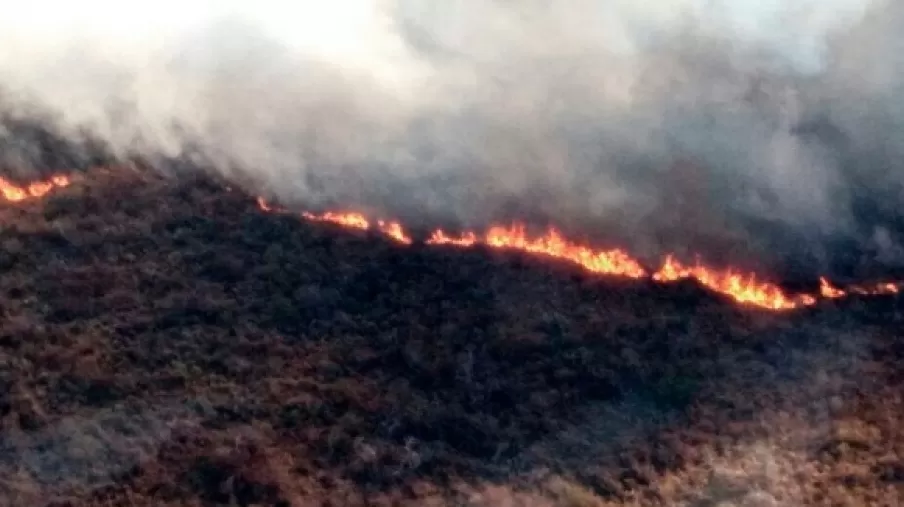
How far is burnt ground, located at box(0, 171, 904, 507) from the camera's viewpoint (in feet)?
24.3

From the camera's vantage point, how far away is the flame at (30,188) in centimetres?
985

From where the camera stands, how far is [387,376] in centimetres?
819

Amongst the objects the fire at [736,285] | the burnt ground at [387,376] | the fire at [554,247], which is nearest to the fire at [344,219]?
the burnt ground at [387,376]

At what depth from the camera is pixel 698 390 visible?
8172 mm

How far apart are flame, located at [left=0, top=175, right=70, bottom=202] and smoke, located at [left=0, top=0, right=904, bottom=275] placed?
8.5 inches

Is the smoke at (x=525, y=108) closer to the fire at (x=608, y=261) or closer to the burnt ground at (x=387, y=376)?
the fire at (x=608, y=261)

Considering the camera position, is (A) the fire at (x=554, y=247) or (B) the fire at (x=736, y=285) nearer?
(B) the fire at (x=736, y=285)

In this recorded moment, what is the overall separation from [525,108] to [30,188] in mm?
4296

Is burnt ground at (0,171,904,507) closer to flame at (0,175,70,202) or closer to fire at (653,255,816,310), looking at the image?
fire at (653,255,816,310)

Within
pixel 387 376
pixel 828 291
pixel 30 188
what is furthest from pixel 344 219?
pixel 828 291

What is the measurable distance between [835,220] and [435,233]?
10.8ft

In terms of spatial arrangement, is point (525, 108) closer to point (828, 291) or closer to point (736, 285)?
point (736, 285)

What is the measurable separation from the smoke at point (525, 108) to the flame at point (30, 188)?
0.22m

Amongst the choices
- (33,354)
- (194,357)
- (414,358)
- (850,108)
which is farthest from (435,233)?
(850,108)
